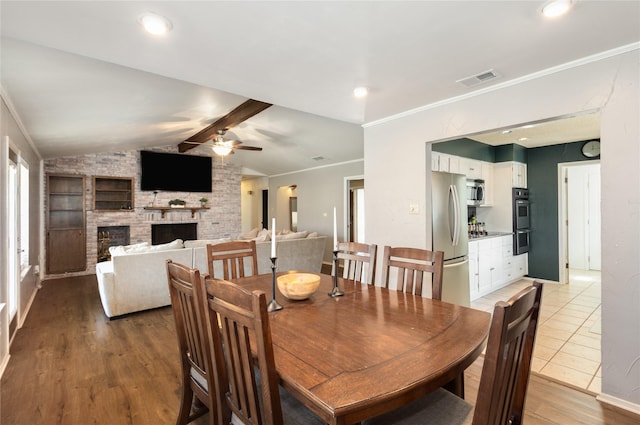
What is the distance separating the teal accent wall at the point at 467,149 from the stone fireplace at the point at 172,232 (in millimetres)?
6218

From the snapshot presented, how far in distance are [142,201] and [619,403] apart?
8172mm

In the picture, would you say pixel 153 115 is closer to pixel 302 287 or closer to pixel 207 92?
pixel 207 92

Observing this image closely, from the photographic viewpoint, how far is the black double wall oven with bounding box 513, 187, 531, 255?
5.35 metres

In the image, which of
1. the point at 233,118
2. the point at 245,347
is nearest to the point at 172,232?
the point at 233,118

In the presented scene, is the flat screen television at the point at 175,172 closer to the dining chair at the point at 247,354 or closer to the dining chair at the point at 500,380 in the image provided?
the dining chair at the point at 247,354

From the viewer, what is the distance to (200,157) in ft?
26.9

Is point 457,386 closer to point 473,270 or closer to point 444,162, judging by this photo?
point 473,270

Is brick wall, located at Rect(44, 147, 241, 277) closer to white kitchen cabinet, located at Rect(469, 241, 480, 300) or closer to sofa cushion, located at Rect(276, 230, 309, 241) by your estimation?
sofa cushion, located at Rect(276, 230, 309, 241)

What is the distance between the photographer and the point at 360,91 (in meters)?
2.81

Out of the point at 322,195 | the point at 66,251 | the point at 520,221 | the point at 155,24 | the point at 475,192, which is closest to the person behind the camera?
the point at 155,24

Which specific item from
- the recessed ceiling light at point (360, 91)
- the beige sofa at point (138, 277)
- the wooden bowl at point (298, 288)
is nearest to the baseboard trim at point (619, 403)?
the wooden bowl at point (298, 288)

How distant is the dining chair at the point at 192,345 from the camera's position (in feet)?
4.53

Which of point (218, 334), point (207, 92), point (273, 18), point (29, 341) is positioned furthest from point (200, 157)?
point (218, 334)

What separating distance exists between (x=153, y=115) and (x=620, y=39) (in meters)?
5.07
